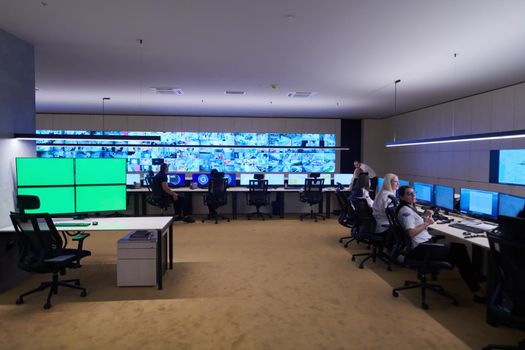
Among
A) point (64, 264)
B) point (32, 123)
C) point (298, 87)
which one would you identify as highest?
point (298, 87)

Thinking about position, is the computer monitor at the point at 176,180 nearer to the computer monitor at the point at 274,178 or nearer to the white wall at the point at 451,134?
the computer monitor at the point at 274,178

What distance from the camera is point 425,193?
542 cm

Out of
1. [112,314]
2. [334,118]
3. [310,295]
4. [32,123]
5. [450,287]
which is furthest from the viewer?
[334,118]

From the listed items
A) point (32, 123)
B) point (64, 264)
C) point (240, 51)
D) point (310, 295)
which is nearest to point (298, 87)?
point (240, 51)

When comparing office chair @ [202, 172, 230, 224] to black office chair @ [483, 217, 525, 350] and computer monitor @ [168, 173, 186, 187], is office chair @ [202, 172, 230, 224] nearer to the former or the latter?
computer monitor @ [168, 173, 186, 187]

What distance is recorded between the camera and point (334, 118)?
10.0m

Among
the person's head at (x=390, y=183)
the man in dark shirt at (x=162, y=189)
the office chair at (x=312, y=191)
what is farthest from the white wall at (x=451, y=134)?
the man in dark shirt at (x=162, y=189)

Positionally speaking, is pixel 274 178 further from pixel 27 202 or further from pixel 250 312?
pixel 27 202

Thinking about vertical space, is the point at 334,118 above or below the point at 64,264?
above

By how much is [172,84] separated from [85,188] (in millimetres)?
2445

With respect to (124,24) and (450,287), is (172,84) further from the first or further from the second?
(450,287)

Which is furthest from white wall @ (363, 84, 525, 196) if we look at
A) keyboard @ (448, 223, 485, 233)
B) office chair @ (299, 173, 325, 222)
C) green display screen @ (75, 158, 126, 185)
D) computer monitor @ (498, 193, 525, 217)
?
green display screen @ (75, 158, 126, 185)

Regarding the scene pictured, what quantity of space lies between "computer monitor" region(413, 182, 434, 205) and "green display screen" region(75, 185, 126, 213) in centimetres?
451

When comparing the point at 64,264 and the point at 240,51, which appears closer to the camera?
the point at 64,264
